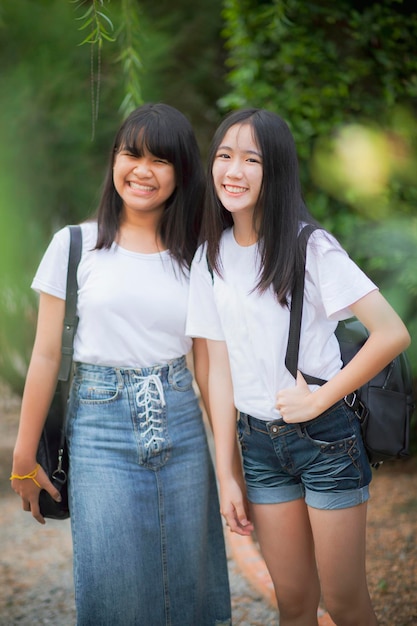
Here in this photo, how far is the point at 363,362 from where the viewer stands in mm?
1909

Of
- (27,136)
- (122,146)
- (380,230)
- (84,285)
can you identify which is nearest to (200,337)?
(84,285)

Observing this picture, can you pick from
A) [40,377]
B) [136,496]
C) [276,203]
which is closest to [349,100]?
[276,203]

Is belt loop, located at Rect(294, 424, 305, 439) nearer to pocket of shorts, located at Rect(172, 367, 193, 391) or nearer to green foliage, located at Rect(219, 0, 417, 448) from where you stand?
pocket of shorts, located at Rect(172, 367, 193, 391)

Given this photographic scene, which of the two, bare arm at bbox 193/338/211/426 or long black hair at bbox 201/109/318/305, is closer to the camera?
long black hair at bbox 201/109/318/305

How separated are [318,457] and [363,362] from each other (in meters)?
0.29

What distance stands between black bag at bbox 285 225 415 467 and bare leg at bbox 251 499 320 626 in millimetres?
282

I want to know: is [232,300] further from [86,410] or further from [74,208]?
[74,208]

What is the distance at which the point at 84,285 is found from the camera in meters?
2.19

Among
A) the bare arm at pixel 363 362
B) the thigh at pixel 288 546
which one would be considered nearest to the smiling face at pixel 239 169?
the bare arm at pixel 363 362

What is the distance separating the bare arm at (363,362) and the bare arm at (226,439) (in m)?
0.26

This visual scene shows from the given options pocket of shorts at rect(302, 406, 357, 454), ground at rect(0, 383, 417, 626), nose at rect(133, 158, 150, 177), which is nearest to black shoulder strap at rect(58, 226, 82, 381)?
nose at rect(133, 158, 150, 177)

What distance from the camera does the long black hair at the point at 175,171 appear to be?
2191 mm

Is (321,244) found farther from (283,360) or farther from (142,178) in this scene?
(142,178)

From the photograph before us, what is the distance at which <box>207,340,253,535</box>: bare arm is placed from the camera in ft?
7.09
